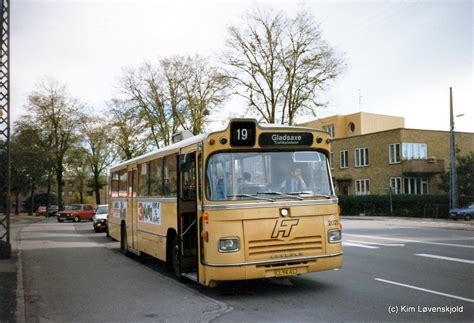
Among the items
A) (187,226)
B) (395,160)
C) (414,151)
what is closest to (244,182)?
(187,226)

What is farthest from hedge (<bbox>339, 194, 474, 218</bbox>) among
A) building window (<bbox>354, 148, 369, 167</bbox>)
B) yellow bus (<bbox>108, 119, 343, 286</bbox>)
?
yellow bus (<bbox>108, 119, 343, 286</bbox>)

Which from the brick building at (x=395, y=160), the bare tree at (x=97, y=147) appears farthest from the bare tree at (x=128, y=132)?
the brick building at (x=395, y=160)

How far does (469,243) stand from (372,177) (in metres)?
33.7

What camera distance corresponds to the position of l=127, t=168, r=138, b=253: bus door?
14416mm

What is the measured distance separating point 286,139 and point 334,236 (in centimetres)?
187

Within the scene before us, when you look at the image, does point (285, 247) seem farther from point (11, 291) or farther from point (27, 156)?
point (27, 156)

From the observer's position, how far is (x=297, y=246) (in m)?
8.38

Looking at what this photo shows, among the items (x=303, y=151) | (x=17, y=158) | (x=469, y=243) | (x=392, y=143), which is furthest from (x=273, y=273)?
(x=17, y=158)

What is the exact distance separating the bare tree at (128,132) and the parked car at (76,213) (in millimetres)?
7565

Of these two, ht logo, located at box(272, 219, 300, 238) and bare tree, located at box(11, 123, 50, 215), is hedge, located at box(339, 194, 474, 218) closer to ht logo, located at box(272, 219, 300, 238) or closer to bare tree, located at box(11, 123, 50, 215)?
bare tree, located at box(11, 123, 50, 215)

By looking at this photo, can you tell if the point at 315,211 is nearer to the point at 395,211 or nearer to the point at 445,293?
the point at 445,293

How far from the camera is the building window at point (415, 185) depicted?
46.6 m

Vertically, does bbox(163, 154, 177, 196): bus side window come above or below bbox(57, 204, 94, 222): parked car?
above

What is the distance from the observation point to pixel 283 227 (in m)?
8.27
